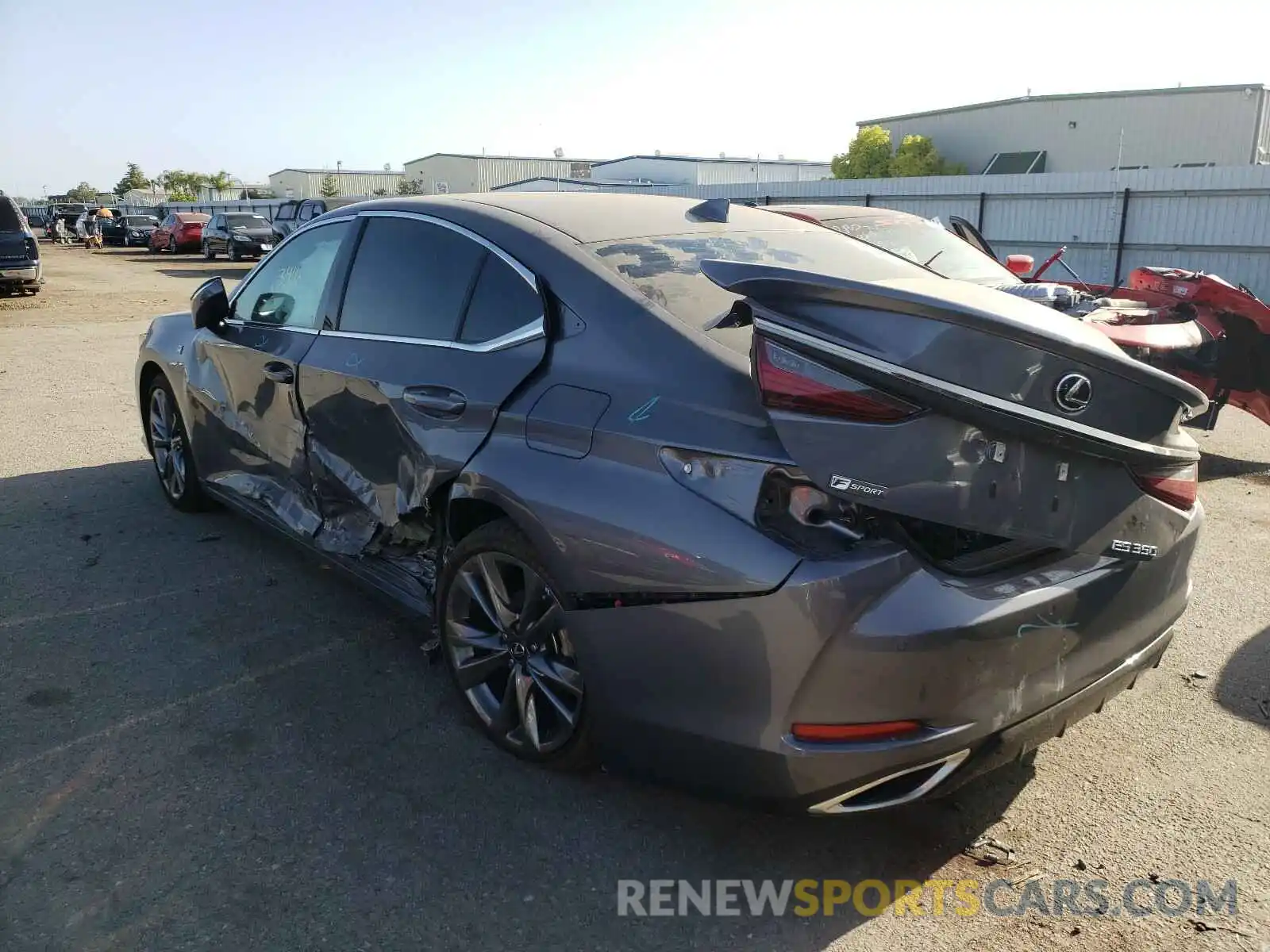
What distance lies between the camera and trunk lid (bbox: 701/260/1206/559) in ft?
7.47

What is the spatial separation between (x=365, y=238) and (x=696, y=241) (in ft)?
4.74

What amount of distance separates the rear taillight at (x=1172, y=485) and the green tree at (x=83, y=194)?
466 feet

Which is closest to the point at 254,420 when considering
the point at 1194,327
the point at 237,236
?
the point at 1194,327

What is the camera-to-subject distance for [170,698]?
144 inches

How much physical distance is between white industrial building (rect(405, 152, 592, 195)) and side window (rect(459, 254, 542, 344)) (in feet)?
184

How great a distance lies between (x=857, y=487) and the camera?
2.30m

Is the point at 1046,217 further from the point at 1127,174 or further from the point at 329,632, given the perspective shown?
the point at 329,632

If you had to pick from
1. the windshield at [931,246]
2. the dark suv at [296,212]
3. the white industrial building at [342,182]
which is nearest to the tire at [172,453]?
the windshield at [931,246]

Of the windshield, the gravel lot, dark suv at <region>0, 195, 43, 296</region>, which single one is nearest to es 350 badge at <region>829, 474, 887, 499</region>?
the gravel lot

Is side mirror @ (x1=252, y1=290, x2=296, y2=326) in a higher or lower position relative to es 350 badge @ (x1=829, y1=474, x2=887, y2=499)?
higher

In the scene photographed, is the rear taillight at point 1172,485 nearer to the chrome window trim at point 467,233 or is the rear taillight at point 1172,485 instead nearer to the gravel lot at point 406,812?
the gravel lot at point 406,812

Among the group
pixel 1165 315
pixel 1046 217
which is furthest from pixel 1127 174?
pixel 1165 315

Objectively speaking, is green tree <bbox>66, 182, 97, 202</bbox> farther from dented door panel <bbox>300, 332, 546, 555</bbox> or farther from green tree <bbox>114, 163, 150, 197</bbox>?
dented door panel <bbox>300, 332, 546, 555</bbox>

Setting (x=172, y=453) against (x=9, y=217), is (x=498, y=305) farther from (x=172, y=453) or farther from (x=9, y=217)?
(x=9, y=217)
